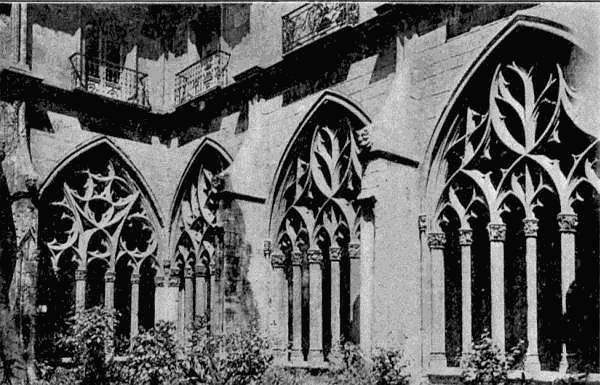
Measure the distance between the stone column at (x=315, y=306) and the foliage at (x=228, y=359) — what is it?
1205mm

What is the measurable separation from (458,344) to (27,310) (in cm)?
679

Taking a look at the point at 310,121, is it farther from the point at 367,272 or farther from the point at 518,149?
the point at 518,149

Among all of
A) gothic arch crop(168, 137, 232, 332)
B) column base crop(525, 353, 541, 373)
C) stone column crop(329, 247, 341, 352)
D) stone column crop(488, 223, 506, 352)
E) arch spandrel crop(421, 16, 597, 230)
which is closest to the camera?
column base crop(525, 353, 541, 373)

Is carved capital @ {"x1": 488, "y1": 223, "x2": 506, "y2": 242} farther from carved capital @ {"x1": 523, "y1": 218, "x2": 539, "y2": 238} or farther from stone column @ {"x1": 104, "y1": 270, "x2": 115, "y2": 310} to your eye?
stone column @ {"x1": 104, "y1": 270, "x2": 115, "y2": 310}

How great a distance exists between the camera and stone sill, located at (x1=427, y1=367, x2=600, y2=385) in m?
7.01

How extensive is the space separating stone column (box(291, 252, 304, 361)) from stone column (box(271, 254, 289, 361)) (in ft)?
0.89

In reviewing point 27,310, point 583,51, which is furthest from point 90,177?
point 583,51

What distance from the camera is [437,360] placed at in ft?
29.0

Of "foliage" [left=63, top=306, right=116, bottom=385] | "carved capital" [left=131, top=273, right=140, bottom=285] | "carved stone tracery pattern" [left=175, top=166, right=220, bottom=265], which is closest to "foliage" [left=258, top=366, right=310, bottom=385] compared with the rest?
"foliage" [left=63, top=306, right=116, bottom=385]

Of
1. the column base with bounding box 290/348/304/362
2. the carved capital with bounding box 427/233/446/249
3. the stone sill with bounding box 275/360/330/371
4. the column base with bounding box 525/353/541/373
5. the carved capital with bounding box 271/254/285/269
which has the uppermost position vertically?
the carved capital with bounding box 427/233/446/249

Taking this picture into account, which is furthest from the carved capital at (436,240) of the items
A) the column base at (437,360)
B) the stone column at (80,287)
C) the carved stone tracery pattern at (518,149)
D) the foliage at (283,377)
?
the stone column at (80,287)

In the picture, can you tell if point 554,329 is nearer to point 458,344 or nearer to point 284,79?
point 458,344

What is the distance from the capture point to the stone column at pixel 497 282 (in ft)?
26.2

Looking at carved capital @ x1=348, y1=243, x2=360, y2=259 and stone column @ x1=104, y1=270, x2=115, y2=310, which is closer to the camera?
carved capital @ x1=348, y1=243, x2=360, y2=259
